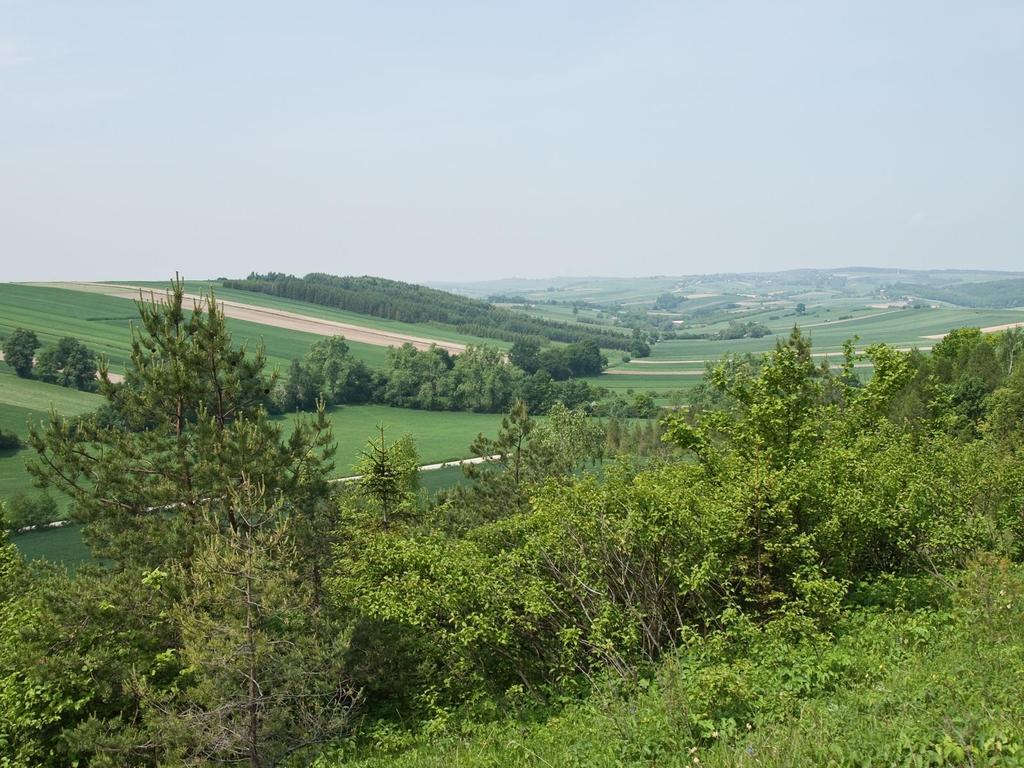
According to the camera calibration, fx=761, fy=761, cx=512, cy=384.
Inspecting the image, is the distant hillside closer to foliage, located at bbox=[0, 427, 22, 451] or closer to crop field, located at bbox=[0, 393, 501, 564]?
crop field, located at bbox=[0, 393, 501, 564]

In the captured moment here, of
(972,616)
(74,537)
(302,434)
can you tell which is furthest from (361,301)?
(972,616)

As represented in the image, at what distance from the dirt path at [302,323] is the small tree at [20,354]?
4844cm

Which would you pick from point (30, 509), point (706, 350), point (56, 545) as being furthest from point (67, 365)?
point (706, 350)

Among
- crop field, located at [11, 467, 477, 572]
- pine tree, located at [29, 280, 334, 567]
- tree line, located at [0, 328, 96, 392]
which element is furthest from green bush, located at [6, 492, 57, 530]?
pine tree, located at [29, 280, 334, 567]

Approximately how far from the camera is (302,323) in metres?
146

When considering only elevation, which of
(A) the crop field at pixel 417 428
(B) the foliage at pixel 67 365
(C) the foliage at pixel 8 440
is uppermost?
(B) the foliage at pixel 67 365

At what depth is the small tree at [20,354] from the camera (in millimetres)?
86625

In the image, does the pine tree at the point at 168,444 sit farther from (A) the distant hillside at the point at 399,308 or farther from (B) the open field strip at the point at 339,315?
(A) the distant hillside at the point at 399,308

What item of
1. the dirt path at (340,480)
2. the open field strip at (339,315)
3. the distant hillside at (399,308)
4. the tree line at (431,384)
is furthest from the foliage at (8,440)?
the distant hillside at (399,308)

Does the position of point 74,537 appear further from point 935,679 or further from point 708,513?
point 935,679

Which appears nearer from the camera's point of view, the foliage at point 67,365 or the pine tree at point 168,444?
the pine tree at point 168,444

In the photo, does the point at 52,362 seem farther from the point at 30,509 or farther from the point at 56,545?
the point at 56,545

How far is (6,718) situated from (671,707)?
11.9 meters

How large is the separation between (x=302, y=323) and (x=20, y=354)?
203 feet
